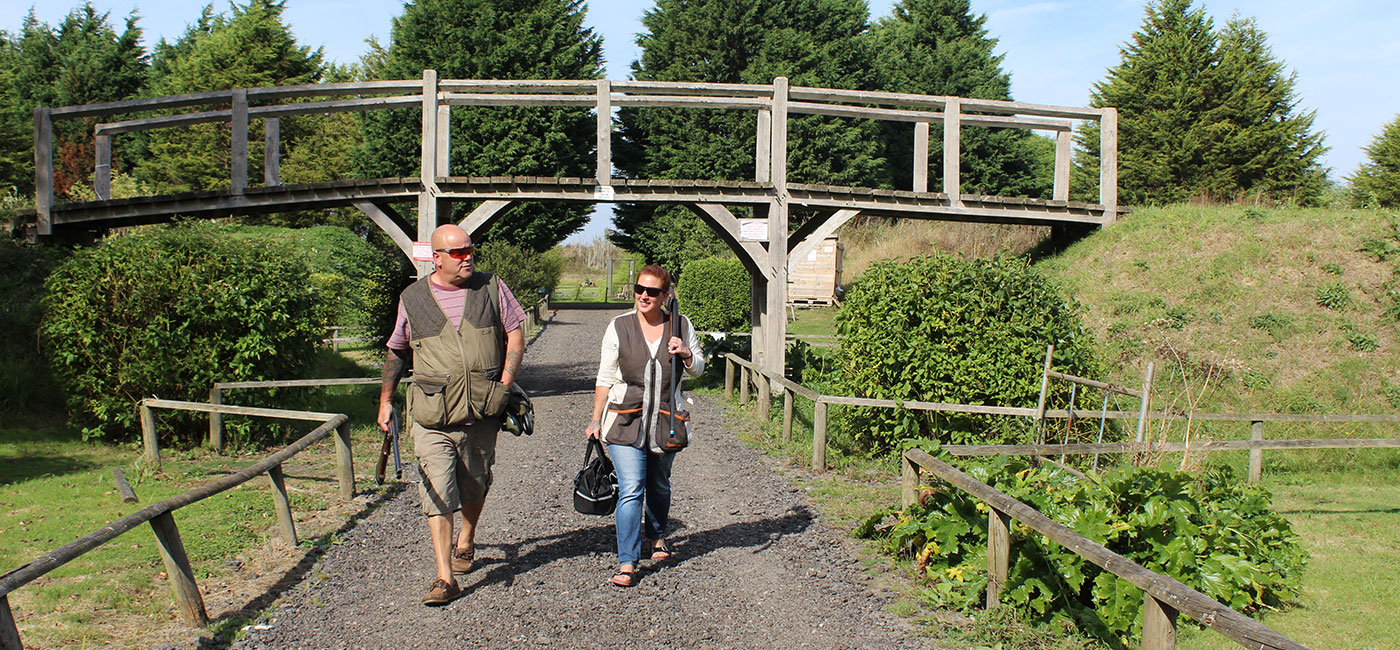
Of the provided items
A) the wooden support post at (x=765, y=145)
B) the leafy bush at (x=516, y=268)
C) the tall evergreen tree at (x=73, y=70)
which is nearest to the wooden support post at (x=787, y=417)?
the wooden support post at (x=765, y=145)

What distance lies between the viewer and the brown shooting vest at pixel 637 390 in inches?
215

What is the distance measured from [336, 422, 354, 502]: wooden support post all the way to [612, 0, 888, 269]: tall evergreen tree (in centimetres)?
2688

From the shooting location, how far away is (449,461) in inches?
205

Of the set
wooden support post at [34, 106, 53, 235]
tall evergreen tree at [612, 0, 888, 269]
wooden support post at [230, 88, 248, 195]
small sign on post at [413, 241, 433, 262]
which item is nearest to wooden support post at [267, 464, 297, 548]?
small sign on post at [413, 241, 433, 262]

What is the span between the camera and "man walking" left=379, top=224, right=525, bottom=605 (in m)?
5.16

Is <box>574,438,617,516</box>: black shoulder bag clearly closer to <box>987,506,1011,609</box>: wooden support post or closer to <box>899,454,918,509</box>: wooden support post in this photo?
<box>899,454,918,509</box>: wooden support post

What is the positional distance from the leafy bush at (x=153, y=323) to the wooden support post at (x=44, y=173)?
3.24m

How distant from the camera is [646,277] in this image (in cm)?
549

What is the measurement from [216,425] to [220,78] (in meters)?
36.7

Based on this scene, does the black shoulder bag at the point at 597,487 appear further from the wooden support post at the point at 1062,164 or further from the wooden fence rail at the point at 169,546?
the wooden support post at the point at 1062,164

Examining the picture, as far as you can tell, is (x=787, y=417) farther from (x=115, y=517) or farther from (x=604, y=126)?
(x=115, y=517)

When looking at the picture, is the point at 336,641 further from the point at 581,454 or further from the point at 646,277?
the point at 581,454

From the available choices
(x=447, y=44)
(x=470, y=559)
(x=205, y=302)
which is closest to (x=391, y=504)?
(x=470, y=559)

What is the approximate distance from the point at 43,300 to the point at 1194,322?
14.6 meters
